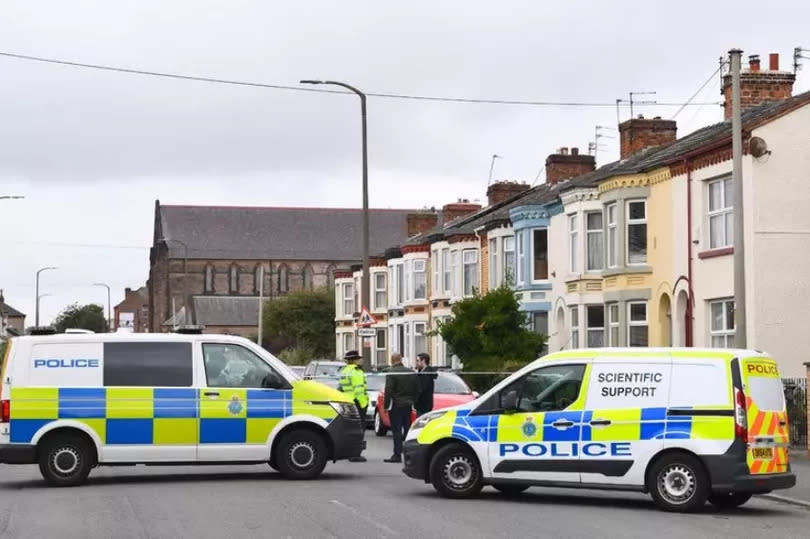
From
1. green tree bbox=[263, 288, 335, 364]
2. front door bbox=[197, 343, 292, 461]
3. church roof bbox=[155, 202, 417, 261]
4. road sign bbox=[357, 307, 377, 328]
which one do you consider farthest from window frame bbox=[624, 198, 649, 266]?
church roof bbox=[155, 202, 417, 261]

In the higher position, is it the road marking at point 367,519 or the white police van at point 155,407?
the white police van at point 155,407

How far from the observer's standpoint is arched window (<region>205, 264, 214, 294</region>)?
130m

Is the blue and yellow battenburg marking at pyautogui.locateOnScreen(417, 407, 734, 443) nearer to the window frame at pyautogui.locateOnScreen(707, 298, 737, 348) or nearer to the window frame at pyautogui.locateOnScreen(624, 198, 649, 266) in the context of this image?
the window frame at pyautogui.locateOnScreen(707, 298, 737, 348)

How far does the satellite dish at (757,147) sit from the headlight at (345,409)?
45.7 ft

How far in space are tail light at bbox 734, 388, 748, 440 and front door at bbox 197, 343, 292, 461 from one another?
6000 millimetres

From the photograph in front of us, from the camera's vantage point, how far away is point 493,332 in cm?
3944

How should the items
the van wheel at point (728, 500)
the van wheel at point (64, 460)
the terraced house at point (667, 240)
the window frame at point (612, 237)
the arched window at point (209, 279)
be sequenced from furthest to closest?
the arched window at point (209, 279)
the window frame at point (612, 237)
the terraced house at point (667, 240)
the van wheel at point (64, 460)
the van wheel at point (728, 500)

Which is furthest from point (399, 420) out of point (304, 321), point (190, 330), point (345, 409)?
point (304, 321)

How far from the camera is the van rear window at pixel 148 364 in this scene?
1761 cm

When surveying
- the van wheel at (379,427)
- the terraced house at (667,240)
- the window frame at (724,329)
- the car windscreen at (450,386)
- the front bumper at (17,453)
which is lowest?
the van wheel at (379,427)

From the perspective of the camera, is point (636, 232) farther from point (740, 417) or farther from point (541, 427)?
point (740, 417)

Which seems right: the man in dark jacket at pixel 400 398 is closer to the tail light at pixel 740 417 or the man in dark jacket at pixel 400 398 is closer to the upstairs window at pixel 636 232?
the tail light at pixel 740 417

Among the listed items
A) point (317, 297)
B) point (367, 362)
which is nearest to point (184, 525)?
point (367, 362)

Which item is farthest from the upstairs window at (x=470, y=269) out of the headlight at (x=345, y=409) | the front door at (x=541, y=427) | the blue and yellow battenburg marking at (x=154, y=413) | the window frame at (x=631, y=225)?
the front door at (x=541, y=427)
